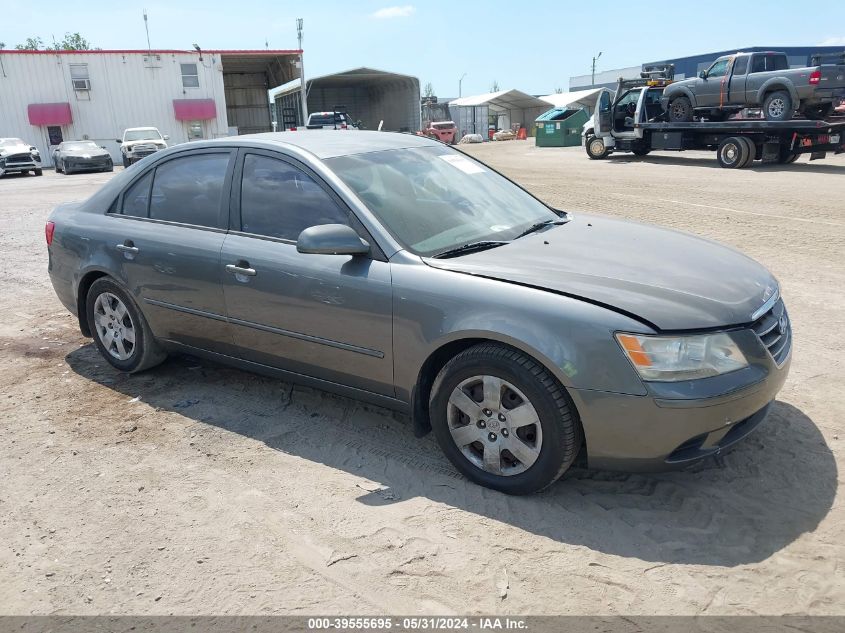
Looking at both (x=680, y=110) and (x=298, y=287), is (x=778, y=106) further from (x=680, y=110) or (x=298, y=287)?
(x=298, y=287)

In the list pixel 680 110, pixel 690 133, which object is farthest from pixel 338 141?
pixel 680 110

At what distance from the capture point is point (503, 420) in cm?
310

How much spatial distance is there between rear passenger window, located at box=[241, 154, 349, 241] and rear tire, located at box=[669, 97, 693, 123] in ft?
61.9

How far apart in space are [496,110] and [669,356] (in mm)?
56837

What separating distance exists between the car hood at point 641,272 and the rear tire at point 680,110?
1812 centimetres

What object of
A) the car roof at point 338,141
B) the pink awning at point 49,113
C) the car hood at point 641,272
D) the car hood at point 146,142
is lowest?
the car hood at point 146,142

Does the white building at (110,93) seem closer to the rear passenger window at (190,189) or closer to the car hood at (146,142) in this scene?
the car hood at (146,142)

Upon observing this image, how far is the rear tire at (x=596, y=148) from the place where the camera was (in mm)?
23312

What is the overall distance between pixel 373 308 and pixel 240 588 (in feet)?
4.60

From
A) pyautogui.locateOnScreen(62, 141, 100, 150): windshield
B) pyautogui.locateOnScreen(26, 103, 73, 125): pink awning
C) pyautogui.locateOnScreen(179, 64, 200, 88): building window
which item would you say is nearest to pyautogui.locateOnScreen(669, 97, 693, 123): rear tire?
pyautogui.locateOnScreen(62, 141, 100, 150): windshield

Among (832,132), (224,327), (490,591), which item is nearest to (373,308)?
(224,327)

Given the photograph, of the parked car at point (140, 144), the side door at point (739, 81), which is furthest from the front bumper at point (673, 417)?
the parked car at point (140, 144)

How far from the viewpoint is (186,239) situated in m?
4.17

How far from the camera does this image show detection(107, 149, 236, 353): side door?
409 centimetres
